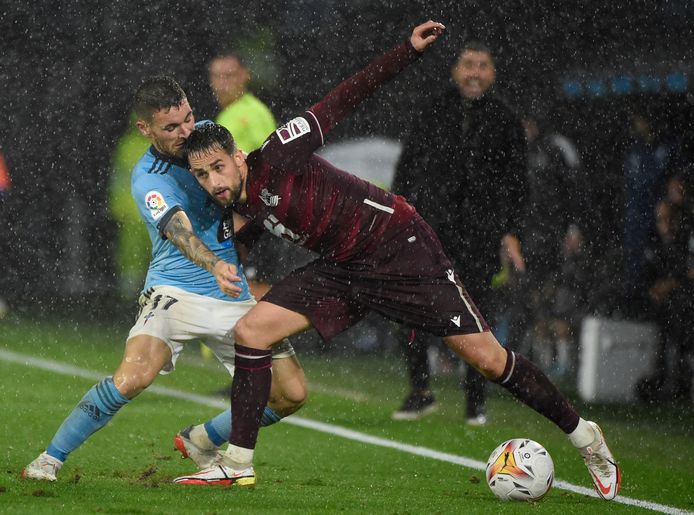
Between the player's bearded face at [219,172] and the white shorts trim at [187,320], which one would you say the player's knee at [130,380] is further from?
the player's bearded face at [219,172]

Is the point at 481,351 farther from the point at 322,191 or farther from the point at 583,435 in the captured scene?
the point at 322,191

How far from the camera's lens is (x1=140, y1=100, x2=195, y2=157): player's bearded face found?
6.47 metres

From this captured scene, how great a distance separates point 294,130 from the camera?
6230 millimetres

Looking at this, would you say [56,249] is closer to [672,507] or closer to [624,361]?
[624,361]

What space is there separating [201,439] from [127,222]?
9565 millimetres

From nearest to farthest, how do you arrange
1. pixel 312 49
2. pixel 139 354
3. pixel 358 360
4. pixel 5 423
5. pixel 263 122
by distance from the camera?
pixel 139 354 → pixel 5 423 → pixel 263 122 → pixel 358 360 → pixel 312 49

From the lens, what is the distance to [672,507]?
662cm

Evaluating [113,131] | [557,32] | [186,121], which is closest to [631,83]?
[557,32]

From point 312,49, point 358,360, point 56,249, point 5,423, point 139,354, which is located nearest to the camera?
point 139,354

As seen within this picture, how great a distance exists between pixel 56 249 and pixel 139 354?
11314 millimetres

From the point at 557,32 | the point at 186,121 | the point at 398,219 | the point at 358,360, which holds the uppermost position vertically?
the point at 557,32

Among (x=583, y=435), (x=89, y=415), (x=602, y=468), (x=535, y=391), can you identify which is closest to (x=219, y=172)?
(x=89, y=415)

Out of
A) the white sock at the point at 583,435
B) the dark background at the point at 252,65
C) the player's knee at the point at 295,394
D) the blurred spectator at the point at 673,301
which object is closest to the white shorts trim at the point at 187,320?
the player's knee at the point at 295,394

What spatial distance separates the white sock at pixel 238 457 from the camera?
6.30 m
